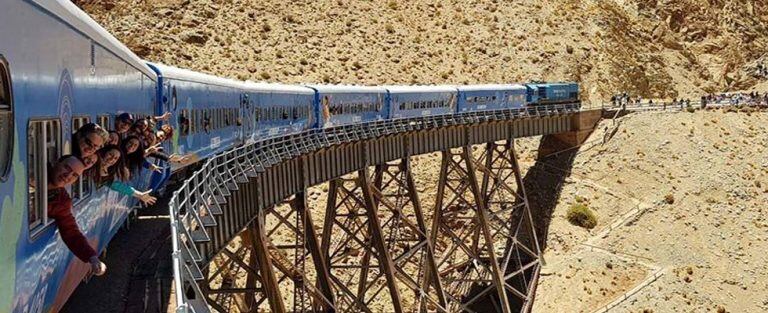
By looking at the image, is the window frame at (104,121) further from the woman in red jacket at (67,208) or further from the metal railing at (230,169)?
the woman in red jacket at (67,208)

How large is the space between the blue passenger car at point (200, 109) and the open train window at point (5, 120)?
9.75 metres

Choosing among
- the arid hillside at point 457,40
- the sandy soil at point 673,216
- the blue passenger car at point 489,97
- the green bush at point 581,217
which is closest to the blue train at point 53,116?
the sandy soil at point 673,216

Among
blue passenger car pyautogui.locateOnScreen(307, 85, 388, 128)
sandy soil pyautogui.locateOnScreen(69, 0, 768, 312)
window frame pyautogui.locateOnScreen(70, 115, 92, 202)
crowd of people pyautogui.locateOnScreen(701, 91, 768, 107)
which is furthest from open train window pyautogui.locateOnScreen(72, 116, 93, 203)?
crowd of people pyautogui.locateOnScreen(701, 91, 768, 107)

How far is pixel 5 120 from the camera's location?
623 cm

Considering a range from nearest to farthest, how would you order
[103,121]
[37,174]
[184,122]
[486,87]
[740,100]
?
[37,174]
[103,121]
[184,122]
[486,87]
[740,100]

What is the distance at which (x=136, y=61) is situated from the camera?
43.2ft

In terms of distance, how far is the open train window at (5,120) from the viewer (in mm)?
6145

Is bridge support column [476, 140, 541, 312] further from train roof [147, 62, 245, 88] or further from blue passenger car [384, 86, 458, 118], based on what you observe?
Result: train roof [147, 62, 245, 88]

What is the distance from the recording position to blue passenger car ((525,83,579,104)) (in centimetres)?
5456

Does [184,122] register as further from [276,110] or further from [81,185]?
[276,110]

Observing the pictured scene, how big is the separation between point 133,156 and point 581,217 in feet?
127

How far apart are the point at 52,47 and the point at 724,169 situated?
151 feet

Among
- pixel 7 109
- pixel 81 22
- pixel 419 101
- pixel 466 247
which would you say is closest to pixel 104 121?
pixel 81 22

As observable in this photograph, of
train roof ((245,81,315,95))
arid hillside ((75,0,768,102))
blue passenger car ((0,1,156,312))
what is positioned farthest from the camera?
arid hillside ((75,0,768,102))
